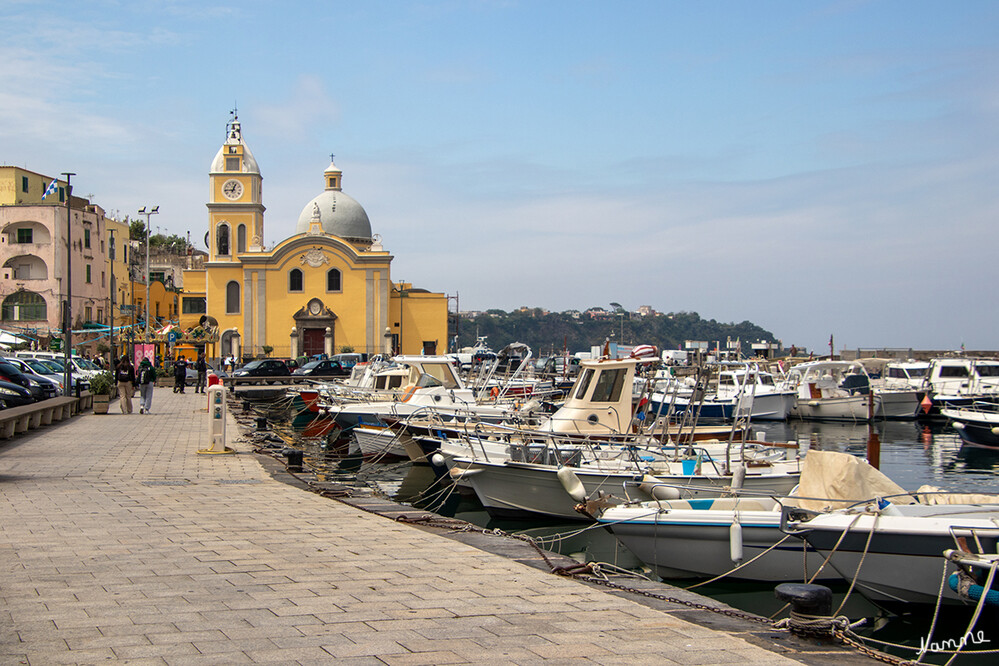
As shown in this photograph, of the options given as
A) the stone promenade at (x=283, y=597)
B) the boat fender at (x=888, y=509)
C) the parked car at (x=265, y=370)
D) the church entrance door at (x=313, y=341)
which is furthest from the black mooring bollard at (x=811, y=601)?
the church entrance door at (x=313, y=341)

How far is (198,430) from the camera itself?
22.4 m

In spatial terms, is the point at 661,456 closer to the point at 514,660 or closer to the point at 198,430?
the point at 514,660

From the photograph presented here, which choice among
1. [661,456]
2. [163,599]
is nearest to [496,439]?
[661,456]

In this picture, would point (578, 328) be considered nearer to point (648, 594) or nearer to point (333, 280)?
point (333, 280)

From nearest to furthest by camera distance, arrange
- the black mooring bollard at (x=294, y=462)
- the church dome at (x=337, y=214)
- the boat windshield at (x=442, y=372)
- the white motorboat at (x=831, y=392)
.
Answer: the black mooring bollard at (x=294, y=462) < the boat windshield at (x=442, y=372) < the white motorboat at (x=831, y=392) < the church dome at (x=337, y=214)

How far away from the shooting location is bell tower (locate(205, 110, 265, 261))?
66.7 meters

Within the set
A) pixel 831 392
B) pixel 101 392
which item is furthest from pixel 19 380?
pixel 831 392

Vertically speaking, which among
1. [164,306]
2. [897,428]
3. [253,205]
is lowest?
[897,428]

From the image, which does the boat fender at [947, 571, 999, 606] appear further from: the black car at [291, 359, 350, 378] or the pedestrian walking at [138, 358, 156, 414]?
the black car at [291, 359, 350, 378]

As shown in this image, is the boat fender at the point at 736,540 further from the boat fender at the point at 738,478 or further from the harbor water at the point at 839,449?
the boat fender at the point at 738,478

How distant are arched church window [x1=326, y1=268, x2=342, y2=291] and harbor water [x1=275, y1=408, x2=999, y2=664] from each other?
2949 centimetres

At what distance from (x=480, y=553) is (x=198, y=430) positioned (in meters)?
15.4

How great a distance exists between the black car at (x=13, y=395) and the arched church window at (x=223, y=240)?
41055 mm

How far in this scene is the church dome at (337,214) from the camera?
7138cm
